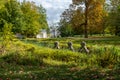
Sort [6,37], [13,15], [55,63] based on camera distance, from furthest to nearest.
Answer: [13,15]
[6,37]
[55,63]

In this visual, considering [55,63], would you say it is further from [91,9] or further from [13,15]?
[13,15]

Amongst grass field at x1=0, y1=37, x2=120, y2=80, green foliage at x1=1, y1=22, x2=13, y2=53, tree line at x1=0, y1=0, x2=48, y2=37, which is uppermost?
tree line at x1=0, y1=0, x2=48, y2=37

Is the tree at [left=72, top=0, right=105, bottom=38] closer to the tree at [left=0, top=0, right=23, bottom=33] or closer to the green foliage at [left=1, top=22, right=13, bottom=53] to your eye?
the tree at [left=0, top=0, right=23, bottom=33]

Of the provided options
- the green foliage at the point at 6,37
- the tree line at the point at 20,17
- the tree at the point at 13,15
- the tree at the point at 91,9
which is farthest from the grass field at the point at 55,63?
the tree at the point at 13,15

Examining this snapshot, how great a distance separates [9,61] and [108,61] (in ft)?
17.4

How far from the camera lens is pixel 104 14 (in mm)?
55250

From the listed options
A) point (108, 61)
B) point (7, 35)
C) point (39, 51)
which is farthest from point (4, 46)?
point (108, 61)

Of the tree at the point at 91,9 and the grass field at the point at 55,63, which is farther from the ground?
the tree at the point at 91,9

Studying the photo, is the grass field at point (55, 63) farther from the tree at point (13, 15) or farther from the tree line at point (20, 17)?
the tree at point (13, 15)

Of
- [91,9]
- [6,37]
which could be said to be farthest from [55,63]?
[91,9]

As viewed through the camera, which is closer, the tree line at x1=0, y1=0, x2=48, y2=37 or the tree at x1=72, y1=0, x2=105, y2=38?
the tree at x1=72, y1=0, x2=105, y2=38

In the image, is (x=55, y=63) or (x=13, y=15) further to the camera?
(x=13, y=15)

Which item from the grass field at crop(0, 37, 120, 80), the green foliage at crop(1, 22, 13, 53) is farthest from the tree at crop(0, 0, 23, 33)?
the grass field at crop(0, 37, 120, 80)

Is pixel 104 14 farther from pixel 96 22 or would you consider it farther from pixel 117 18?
pixel 117 18
